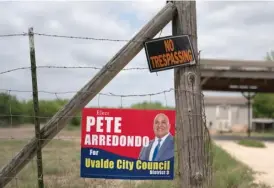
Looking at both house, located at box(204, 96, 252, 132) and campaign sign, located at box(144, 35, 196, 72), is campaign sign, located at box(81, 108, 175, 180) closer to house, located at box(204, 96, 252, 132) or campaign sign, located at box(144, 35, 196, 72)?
campaign sign, located at box(144, 35, 196, 72)

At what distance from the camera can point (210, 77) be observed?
24.6 m

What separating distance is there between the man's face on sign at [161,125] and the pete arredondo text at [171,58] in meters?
0.58

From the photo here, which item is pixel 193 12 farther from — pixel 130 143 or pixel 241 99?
pixel 241 99

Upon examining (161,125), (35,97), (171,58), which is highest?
(171,58)

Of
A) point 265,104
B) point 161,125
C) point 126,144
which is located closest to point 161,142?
point 161,125

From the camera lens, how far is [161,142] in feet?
15.7

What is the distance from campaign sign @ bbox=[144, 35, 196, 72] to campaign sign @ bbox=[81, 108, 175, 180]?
21.0 inches

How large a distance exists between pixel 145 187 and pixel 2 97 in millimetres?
2956

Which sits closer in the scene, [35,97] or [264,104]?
[35,97]

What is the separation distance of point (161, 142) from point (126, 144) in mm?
390

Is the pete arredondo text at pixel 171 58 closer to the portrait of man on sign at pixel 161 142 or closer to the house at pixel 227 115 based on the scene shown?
the portrait of man on sign at pixel 161 142

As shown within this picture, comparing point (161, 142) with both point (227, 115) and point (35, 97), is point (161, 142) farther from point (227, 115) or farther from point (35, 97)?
point (227, 115)

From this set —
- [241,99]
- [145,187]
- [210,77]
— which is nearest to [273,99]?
[241,99]

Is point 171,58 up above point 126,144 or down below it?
above
